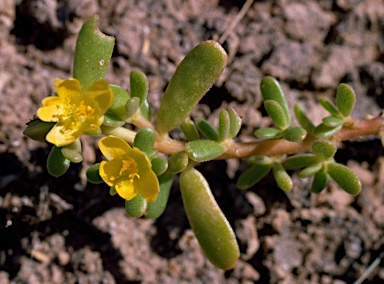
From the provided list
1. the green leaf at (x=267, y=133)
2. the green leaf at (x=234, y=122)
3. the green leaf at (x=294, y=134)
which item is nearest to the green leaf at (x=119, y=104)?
the green leaf at (x=234, y=122)

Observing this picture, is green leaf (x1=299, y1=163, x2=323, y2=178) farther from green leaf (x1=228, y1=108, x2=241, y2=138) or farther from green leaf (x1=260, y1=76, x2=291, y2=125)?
green leaf (x1=228, y1=108, x2=241, y2=138)

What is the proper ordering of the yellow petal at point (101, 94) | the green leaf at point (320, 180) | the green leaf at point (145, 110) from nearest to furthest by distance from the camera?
the yellow petal at point (101, 94)
the green leaf at point (145, 110)
the green leaf at point (320, 180)

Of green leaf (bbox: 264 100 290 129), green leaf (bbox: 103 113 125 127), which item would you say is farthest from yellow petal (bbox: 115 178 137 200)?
green leaf (bbox: 264 100 290 129)

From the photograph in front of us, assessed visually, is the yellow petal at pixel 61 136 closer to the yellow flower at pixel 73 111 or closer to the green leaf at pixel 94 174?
the yellow flower at pixel 73 111

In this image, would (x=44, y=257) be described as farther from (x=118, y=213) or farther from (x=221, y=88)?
(x=221, y=88)

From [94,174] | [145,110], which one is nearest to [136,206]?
[94,174]
